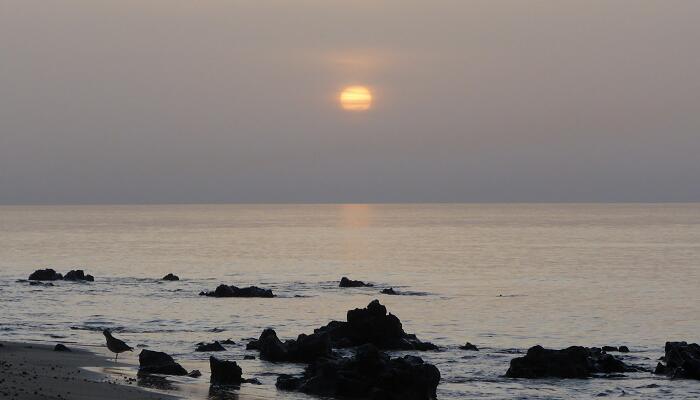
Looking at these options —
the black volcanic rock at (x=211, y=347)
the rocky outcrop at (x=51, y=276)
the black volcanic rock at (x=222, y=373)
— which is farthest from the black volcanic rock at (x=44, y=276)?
the black volcanic rock at (x=222, y=373)

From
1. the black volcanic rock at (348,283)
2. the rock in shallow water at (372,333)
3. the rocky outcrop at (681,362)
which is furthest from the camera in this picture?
the black volcanic rock at (348,283)

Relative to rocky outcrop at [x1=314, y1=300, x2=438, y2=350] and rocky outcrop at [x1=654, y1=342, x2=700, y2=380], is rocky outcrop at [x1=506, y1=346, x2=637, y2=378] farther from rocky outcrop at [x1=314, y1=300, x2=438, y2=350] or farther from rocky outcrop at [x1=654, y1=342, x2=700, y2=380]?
rocky outcrop at [x1=314, y1=300, x2=438, y2=350]

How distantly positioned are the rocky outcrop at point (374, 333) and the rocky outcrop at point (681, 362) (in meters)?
12.5

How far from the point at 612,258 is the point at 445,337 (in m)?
92.9

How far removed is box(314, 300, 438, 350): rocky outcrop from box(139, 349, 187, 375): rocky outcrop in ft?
43.3

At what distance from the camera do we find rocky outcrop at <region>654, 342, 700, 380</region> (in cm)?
4256

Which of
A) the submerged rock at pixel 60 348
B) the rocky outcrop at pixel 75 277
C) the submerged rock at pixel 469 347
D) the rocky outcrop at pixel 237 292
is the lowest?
the submerged rock at pixel 469 347

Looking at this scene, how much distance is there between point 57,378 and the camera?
1411 inches

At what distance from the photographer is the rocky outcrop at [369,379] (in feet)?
119

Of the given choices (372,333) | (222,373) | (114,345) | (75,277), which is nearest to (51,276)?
(75,277)

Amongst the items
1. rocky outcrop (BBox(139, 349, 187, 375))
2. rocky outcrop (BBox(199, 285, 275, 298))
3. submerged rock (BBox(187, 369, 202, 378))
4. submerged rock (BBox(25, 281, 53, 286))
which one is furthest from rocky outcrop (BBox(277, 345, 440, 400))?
submerged rock (BBox(25, 281, 53, 286))

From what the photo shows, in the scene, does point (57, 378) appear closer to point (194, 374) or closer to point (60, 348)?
point (194, 374)

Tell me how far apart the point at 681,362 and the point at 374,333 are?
16316mm

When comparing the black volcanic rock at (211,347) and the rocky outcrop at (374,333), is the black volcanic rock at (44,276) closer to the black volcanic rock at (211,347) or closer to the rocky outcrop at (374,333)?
the rocky outcrop at (374,333)
